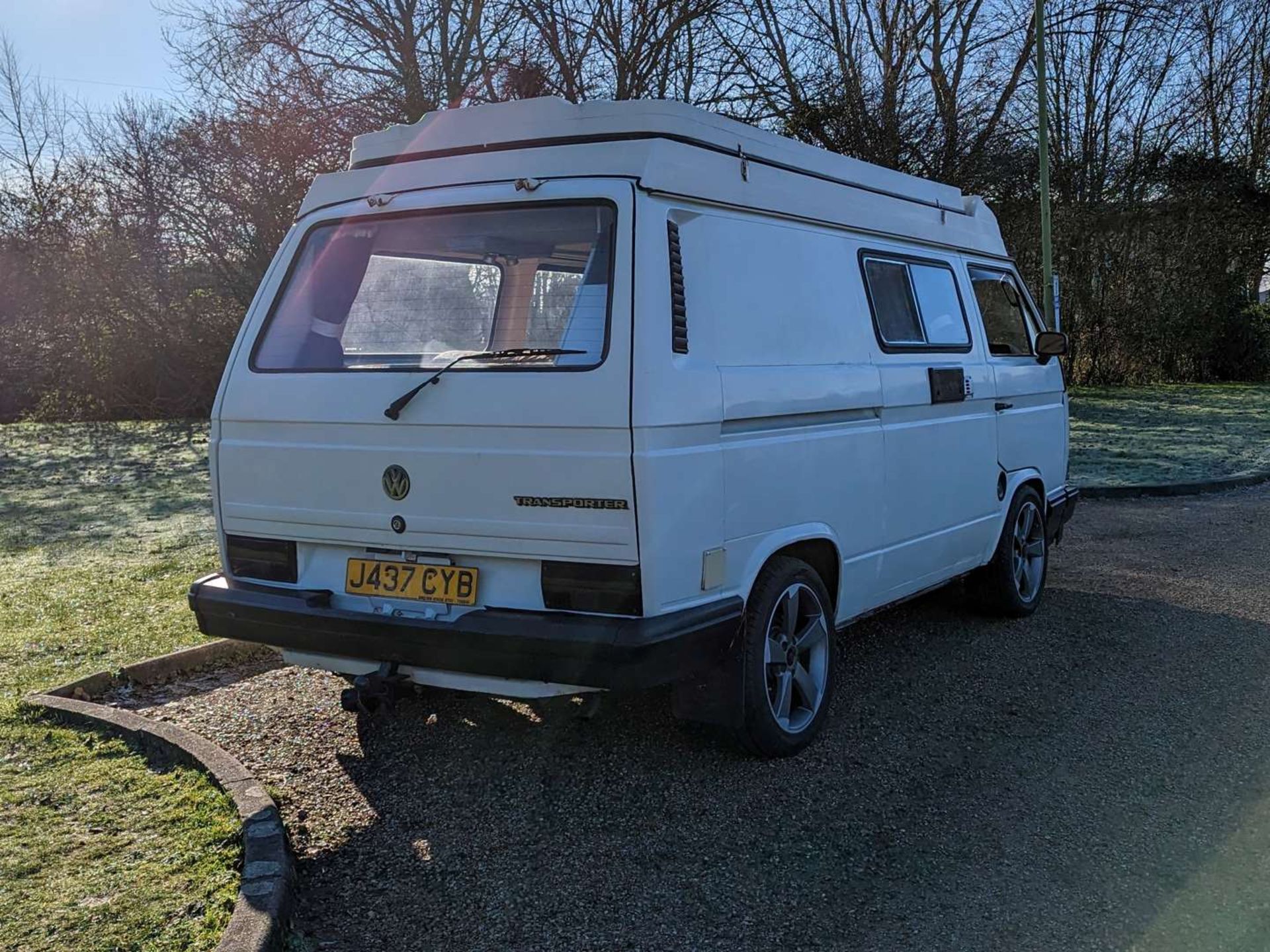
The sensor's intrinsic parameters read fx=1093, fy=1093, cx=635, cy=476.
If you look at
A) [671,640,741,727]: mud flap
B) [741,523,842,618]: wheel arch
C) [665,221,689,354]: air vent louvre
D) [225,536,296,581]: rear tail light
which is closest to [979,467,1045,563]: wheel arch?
[741,523,842,618]: wheel arch

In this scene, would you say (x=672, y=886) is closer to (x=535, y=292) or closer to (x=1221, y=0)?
(x=535, y=292)

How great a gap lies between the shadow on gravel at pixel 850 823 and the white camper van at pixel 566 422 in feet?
1.41

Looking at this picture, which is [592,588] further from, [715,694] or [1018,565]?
[1018,565]

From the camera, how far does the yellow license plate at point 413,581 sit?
371 cm

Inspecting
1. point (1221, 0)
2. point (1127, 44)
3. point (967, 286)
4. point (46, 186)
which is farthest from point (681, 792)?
point (1221, 0)

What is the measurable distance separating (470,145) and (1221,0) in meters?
30.0

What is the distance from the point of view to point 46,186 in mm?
17344

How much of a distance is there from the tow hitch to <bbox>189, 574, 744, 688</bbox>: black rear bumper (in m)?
0.06

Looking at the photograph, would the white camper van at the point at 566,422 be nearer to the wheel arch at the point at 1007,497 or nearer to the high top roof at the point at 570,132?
the high top roof at the point at 570,132

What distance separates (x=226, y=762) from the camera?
3.95 meters

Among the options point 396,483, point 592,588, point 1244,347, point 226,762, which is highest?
point 396,483

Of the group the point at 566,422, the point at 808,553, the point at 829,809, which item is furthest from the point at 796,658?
the point at 566,422

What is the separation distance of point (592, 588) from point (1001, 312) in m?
3.69

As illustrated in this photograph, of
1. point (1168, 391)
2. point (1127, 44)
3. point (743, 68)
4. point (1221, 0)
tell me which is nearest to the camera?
point (743, 68)
